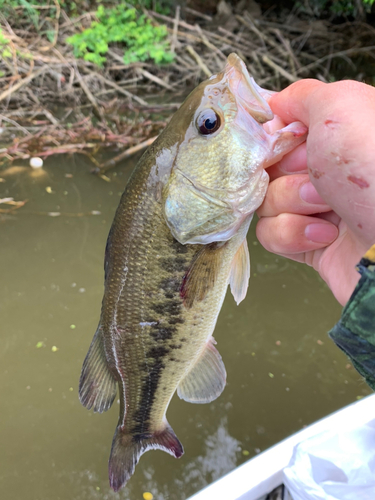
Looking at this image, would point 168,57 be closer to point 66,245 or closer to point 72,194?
point 72,194

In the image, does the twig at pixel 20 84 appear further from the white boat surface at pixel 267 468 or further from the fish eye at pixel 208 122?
the white boat surface at pixel 267 468

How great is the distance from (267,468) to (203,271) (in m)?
1.03

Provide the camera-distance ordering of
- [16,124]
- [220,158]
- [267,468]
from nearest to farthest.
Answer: [220,158], [267,468], [16,124]

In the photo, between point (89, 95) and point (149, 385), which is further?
point (89, 95)

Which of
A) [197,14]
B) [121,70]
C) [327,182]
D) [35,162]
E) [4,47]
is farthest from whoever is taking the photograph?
[197,14]

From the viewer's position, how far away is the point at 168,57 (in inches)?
209

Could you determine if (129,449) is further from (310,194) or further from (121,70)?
(121,70)

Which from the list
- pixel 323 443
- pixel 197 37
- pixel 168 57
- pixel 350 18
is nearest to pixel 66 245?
pixel 323 443

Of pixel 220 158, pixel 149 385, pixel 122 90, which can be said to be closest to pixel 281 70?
pixel 122 90

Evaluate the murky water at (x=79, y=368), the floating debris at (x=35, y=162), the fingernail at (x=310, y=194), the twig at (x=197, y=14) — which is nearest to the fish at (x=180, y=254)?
the fingernail at (x=310, y=194)

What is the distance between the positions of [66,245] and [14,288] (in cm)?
55

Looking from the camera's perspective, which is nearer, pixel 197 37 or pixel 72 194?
pixel 72 194

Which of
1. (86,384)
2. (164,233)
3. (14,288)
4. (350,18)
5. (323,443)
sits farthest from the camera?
(350,18)

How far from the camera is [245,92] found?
104 cm
